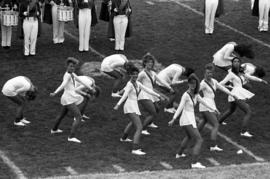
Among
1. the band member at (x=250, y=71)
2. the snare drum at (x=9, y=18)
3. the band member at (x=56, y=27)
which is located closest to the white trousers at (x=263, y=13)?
the band member at (x=56, y=27)

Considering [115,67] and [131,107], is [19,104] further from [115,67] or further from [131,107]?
[115,67]

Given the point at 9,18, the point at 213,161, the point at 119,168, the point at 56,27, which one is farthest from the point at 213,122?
the point at 56,27

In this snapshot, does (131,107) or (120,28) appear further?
(120,28)

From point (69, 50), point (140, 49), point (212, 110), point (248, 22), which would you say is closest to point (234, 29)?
point (248, 22)

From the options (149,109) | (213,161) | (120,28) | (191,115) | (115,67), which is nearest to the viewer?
(191,115)

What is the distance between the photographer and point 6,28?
951 inches

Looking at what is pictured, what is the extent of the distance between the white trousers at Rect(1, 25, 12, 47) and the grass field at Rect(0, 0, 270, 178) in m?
0.26

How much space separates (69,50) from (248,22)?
233 inches

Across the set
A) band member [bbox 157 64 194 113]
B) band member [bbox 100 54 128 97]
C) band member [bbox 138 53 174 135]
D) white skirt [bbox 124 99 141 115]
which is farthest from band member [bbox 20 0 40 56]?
white skirt [bbox 124 99 141 115]

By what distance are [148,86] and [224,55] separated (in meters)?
3.25

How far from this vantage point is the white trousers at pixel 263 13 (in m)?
27.0

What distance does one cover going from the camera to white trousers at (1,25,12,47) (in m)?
24.2

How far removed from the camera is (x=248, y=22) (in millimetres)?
27812

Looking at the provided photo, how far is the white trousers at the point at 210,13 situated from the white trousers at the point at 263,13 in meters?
1.39
